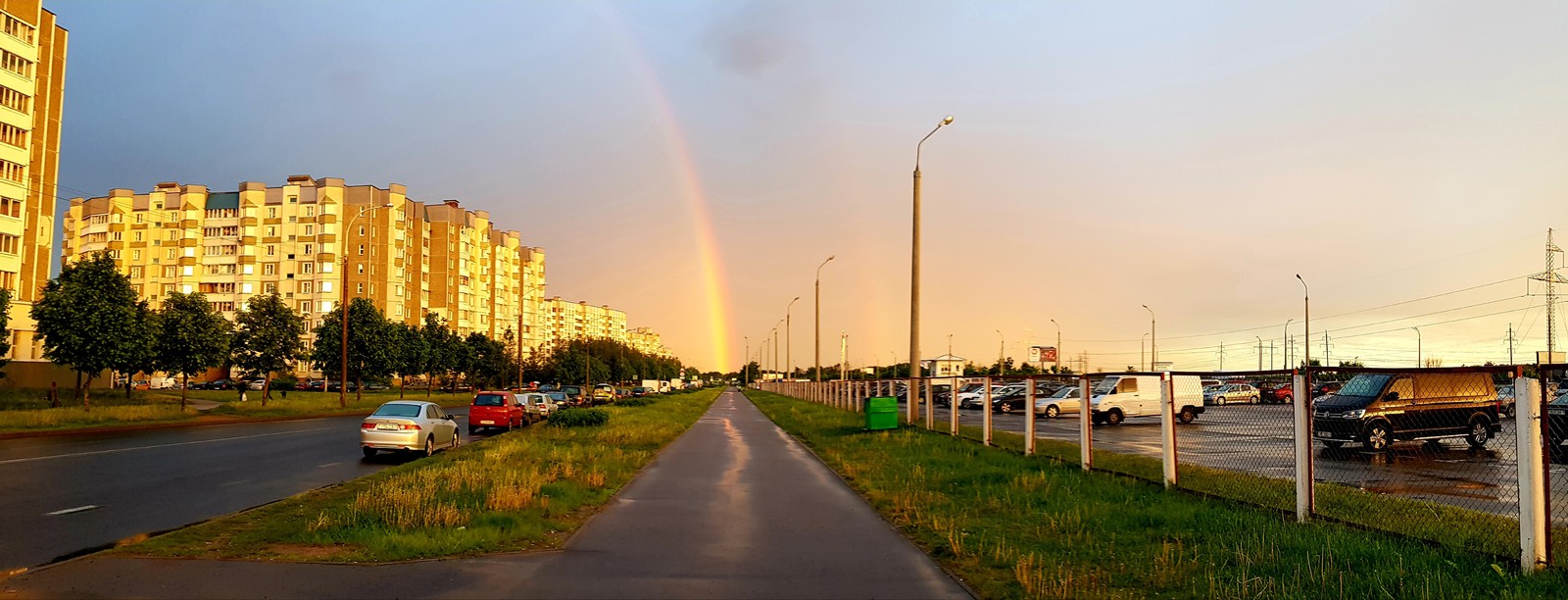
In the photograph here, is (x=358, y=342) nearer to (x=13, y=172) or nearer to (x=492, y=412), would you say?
(x=13, y=172)

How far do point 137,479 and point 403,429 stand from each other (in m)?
6.05

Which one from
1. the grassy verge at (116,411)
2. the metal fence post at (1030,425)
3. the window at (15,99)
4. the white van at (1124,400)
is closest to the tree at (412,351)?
the grassy verge at (116,411)

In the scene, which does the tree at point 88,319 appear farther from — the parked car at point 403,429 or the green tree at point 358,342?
the parked car at point 403,429

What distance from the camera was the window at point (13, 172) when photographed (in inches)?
2206

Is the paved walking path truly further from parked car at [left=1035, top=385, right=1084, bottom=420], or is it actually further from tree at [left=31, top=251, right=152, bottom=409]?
tree at [left=31, top=251, right=152, bottom=409]

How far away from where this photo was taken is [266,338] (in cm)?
4753

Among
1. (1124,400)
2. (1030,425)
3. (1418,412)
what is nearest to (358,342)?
(1124,400)

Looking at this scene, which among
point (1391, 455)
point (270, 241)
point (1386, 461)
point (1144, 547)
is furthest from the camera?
point (270, 241)

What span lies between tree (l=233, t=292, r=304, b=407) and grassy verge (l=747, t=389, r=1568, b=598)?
144ft

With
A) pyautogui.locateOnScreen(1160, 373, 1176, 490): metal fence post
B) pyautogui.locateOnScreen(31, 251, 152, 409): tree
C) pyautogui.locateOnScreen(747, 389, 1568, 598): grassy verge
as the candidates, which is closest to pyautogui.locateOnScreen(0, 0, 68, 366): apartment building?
pyautogui.locateOnScreen(31, 251, 152, 409): tree

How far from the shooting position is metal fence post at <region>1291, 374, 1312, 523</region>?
928 cm

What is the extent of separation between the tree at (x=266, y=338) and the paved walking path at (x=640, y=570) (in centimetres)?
4276

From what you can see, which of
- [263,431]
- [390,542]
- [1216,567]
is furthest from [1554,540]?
[263,431]

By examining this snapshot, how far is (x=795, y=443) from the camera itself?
25.2 metres
